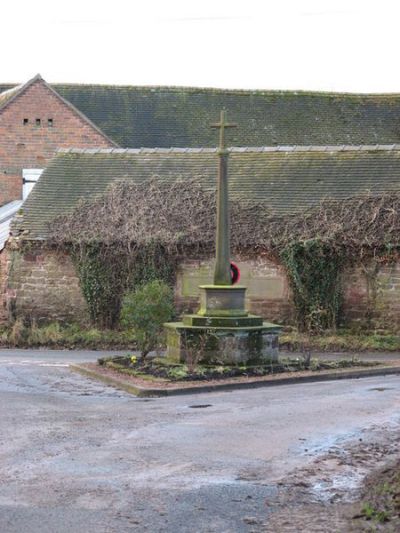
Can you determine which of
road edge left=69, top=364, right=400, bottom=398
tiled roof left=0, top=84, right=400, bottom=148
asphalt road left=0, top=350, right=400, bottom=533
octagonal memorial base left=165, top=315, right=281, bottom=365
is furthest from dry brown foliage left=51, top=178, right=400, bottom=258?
tiled roof left=0, top=84, right=400, bottom=148

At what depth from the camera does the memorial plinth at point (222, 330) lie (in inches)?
636

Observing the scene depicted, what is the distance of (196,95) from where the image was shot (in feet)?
132

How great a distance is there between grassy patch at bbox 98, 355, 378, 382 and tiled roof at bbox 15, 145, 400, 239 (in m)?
8.76

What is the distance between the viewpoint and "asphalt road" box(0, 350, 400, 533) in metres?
6.89

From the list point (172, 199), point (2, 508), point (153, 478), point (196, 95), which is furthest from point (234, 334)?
point (196, 95)

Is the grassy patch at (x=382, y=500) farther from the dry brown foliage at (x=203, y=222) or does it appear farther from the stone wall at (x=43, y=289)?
the stone wall at (x=43, y=289)

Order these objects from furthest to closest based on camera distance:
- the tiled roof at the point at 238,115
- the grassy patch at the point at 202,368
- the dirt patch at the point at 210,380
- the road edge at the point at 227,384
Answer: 1. the tiled roof at the point at 238,115
2. the grassy patch at the point at 202,368
3. the dirt patch at the point at 210,380
4. the road edge at the point at 227,384

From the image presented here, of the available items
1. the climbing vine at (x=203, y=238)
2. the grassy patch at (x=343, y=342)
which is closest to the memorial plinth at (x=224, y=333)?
the grassy patch at (x=343, y=342)

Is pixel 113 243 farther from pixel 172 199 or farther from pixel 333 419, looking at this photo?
pixel 333 419

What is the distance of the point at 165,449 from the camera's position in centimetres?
920

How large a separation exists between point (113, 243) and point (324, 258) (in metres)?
5.76

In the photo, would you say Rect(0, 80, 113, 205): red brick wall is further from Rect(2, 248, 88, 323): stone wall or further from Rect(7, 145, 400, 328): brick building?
Rect(2, 248, 88, 323): stone wall

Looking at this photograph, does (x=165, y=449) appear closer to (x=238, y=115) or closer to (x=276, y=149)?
(x=276, y=149)

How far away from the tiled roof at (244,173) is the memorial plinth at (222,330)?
8.84 meters
